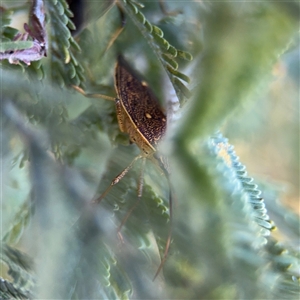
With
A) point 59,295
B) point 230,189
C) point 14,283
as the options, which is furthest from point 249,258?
point 14,283

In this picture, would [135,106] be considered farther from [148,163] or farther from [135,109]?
[148,163]

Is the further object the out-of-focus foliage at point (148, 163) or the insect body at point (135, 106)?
the insect body at point (135, 106)

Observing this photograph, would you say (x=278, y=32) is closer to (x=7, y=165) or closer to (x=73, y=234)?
(x=73, y=234)

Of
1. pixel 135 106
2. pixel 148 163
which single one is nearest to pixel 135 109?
pixel 135 106

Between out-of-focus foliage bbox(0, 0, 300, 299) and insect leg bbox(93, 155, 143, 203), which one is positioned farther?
insect leg bbox(93, 155, 143, 203)
